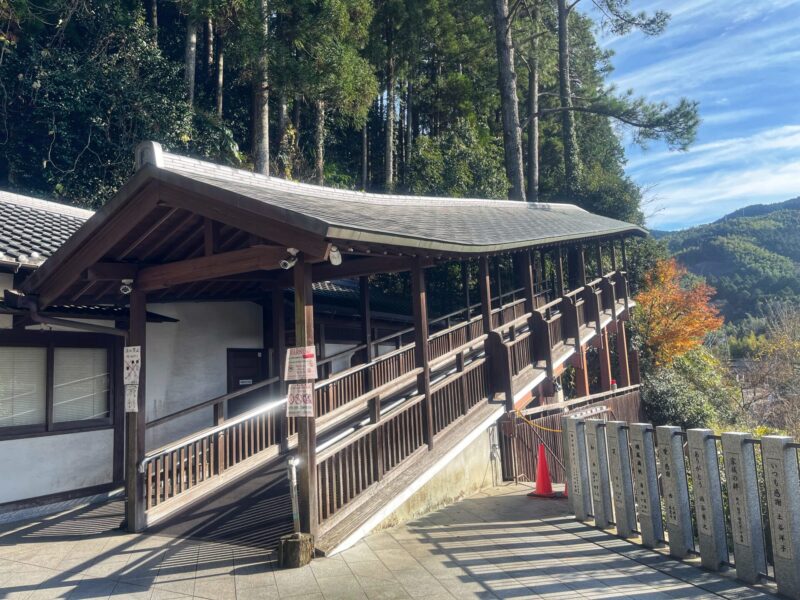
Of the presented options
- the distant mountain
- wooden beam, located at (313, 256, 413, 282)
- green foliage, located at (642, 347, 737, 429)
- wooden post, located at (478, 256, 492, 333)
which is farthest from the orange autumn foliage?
the distant mountain

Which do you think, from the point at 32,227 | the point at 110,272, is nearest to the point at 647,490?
the point at 110,272

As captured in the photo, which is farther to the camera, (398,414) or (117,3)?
(117,3)

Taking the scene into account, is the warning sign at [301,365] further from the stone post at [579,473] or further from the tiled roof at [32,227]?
the tiled roof at [32,227]

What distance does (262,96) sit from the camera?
15484 mm

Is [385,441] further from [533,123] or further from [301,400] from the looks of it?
[533,123]

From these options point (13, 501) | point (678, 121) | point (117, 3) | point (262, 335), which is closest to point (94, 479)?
point (13, 501)

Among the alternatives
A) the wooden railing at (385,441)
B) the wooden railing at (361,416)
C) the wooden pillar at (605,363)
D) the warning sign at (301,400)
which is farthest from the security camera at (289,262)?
the wooden pillar at (605,363)

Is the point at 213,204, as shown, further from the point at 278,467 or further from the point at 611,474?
the point at 611,474

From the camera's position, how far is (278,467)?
25.4 ft

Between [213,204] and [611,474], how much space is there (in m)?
5.05

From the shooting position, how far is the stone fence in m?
4.71

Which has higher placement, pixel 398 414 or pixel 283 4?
pixel 283 4

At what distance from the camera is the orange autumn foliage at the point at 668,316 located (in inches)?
764

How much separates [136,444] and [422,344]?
133 inches
